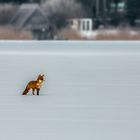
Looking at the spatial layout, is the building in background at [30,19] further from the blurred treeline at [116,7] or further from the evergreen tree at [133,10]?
the evergreen tree at [133,10]

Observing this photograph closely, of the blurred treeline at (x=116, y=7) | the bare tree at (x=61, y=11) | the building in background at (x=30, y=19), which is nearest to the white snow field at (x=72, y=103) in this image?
the building in background at (x=30, y=19)

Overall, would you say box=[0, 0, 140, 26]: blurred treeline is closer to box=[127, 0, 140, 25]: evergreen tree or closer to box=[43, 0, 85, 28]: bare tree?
box=[127, 0, 140, 25]: evergreen tree

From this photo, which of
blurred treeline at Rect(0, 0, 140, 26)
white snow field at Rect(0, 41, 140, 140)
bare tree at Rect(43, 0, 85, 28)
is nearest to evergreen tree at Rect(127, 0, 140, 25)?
blurred treeline at Rect(0, 0, 140, 26)

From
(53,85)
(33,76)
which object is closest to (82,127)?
(53,85)

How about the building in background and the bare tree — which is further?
the bare tree

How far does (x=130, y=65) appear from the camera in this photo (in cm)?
1142

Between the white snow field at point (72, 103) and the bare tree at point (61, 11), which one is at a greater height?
the white snow field at point (72, 103)

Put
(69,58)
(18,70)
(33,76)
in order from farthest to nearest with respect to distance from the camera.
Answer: (69,58) < (18,70) < (33,76)

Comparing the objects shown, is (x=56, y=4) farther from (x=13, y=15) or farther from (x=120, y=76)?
(x=120, y=76)

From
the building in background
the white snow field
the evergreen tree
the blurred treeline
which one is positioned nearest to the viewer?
the white snow field

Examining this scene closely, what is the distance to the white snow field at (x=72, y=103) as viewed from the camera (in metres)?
5.74

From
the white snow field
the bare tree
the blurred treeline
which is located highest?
the white snow field

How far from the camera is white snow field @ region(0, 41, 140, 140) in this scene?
5738mm

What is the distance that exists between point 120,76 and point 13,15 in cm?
2171
